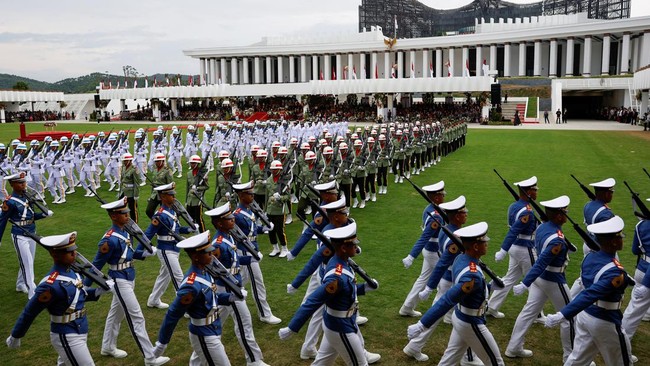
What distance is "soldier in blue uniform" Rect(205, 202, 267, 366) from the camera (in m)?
6.70

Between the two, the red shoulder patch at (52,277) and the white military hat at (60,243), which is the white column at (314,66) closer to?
the white military hat at (60,243)

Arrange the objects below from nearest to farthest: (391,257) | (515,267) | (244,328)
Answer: (244,328) < (515,267) < (391,257)

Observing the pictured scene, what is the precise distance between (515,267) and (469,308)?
2691 millimetres

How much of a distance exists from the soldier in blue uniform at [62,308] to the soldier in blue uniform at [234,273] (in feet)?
5.16

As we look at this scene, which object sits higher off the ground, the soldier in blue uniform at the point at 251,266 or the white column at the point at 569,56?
the white column at the point at 569,56

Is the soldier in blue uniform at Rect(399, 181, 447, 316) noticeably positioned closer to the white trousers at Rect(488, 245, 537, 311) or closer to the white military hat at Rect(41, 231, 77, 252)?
the white trousers at Rect(488, 245, 537, 311)

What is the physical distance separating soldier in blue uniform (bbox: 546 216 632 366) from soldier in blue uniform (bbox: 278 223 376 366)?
2048mm

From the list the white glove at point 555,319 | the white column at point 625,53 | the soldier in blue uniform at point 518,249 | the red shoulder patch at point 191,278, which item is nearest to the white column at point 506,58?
the white column at point 625,53

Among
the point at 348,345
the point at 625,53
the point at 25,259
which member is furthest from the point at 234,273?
the point at 625,53

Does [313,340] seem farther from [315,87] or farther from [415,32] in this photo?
[415,32]

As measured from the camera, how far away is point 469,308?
5703 mm

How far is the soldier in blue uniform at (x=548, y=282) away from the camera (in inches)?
260

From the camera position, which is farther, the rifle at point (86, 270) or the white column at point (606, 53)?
the white column at point (606, 53)

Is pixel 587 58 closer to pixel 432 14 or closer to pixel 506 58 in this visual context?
pixel 506 58
